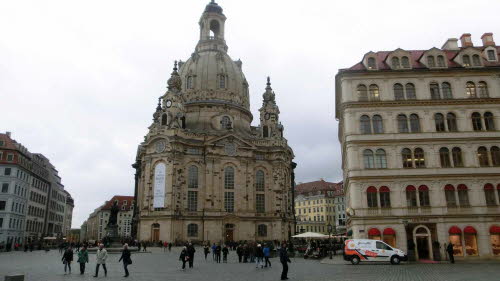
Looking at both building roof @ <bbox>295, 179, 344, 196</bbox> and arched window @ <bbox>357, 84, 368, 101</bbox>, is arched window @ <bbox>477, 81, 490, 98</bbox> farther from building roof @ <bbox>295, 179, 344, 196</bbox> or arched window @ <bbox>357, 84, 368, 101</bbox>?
building roof @ <bbox>295, 179, 344, 196</bbox>

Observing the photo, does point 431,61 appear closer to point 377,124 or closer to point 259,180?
point 377,124

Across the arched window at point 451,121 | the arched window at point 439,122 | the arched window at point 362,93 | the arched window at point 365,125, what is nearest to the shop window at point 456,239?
the arched window at point 439,122

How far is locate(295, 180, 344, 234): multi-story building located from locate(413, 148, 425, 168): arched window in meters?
77.2

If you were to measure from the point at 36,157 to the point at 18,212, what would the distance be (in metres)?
17.8

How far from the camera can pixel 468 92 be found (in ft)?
125

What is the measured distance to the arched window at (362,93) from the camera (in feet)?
126

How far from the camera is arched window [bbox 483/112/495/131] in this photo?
37.1 m

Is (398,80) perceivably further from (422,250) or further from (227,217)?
(227,217)

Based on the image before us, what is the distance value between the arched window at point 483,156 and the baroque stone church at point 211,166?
41573 millimetres

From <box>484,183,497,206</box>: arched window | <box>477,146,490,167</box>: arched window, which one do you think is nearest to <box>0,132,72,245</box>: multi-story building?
<box>484,183,497,206</box>: arched window

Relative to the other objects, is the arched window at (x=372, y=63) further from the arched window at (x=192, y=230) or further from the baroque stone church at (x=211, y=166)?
the arched window at (x=192, y=230)

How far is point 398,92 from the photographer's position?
38469 mm

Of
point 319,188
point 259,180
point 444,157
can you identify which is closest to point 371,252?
point 444,157

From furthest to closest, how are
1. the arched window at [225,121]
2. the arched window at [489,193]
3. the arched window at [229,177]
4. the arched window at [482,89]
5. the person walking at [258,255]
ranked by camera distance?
the arched window at [225,121], the arched window at [229,177], the arched window at [482,89], the arched window at [489,193], the person walking at [258,255]
